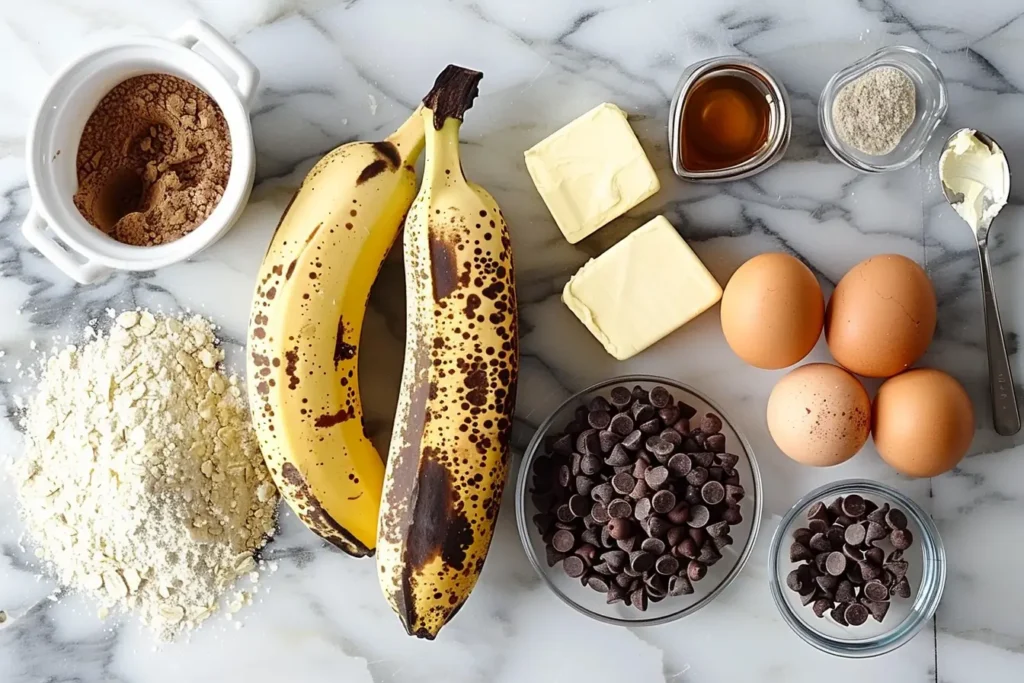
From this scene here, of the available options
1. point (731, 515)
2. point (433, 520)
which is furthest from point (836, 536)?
point (433, 520)

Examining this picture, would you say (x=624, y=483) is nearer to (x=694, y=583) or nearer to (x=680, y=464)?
(x=680, y=464)

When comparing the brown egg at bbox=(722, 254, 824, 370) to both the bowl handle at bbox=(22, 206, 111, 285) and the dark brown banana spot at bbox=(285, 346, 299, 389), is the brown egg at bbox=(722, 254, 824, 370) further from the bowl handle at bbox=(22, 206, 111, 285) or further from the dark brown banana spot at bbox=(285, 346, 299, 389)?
the bowl handle at bbox=(22, 206, 111, 285)

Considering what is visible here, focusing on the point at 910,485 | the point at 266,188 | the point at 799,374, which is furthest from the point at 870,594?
the point at 266,188

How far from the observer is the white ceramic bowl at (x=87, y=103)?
0.96 metres

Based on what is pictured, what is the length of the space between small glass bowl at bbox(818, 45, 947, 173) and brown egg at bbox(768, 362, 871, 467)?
10.0 inches

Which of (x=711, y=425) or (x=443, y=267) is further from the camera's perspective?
(x=711, y=425)

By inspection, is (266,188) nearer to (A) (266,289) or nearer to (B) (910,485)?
(A) (266,289)

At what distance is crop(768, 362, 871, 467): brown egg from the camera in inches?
36.9

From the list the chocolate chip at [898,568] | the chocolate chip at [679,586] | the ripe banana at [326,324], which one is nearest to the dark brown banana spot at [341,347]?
the ripe banana at [326,324]

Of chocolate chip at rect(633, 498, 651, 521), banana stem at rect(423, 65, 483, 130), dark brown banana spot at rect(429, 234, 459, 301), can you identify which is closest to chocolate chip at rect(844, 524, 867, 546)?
chocolate chip at rect(633, 498, 651, 521)

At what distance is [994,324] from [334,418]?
0.77 meters

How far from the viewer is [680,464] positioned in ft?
3.25

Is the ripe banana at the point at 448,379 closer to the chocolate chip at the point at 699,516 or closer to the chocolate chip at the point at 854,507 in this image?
the chocolate chip at the point at 699,516

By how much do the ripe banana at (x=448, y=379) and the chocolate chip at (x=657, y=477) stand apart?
170mm
